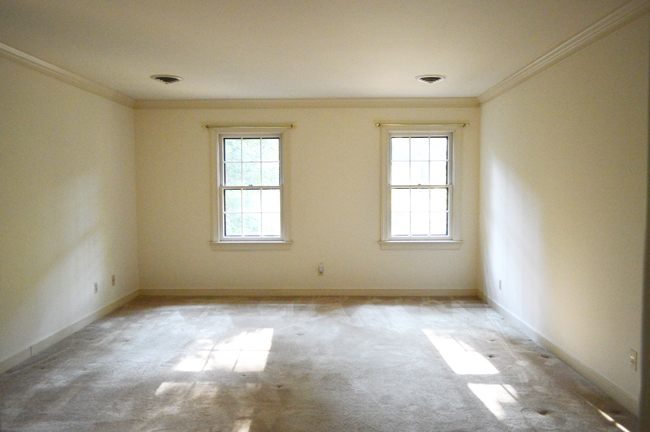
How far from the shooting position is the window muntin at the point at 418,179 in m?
6.20

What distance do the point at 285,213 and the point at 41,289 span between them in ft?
9.65

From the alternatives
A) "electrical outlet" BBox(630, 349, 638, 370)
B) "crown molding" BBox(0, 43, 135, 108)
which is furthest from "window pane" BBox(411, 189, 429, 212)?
"crown molding" BBox(0, 43, 135, 108)

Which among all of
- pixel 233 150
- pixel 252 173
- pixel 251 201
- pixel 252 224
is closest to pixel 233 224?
pixel 252 224

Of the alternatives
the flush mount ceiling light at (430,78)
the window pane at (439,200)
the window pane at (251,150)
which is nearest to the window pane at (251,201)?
the window pane at (251,150)

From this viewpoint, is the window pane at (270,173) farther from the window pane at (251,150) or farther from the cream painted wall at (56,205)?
the cream painted wall at (56,205)

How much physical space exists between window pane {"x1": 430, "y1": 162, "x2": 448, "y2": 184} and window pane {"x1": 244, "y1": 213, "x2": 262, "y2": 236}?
95.5 inches

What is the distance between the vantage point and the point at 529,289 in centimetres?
454

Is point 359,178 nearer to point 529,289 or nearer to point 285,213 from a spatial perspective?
point 285,213

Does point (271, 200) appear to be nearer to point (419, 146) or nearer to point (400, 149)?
point (400, 149)

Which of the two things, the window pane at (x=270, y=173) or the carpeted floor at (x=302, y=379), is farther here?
the window pane at (x=270, y=173)

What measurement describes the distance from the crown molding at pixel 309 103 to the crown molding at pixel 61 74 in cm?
45

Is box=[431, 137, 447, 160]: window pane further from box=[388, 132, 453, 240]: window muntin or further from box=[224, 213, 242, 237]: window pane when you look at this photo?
box=[224, 213, 242, 237]: window pane

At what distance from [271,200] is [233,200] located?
1.72 feet

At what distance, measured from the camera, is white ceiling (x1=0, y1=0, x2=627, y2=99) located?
9.77 ft
